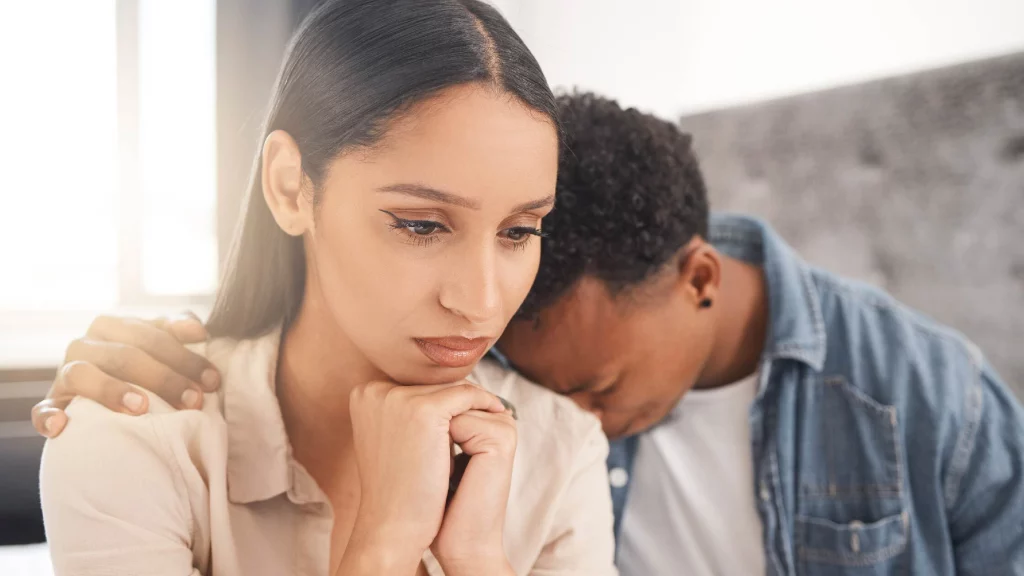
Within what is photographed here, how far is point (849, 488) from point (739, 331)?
0.76ft

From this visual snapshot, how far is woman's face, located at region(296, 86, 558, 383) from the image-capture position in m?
0.49

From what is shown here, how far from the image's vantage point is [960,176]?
84 cm

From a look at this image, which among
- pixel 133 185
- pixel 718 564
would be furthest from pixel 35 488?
pixel 718 564

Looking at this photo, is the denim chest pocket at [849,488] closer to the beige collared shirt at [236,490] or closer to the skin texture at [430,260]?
the beige collared shirt at [236,490]

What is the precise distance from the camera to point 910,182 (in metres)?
0.89

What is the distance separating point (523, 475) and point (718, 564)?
34 centimetres

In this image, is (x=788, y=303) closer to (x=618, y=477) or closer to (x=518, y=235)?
(x=618, y=477)

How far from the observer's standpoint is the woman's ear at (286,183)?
551mm

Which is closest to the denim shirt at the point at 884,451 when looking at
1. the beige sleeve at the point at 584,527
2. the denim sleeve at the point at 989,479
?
the denim sleeve at the point at 989,479

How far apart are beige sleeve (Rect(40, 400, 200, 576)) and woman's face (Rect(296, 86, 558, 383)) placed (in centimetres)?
19

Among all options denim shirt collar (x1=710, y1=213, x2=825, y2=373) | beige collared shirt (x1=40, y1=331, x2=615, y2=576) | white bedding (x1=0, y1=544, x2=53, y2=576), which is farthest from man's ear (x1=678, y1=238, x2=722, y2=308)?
white bedding (x1=0, y1=544, x2=53, y2=576)

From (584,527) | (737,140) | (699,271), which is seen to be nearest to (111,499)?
(584,527)

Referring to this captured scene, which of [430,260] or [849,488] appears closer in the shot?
[430,260]

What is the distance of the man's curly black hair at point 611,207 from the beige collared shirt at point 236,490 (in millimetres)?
139
